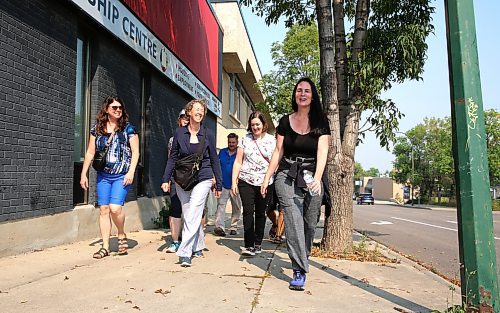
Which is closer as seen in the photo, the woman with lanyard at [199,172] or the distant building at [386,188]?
the woman with lanyard at [199,172]

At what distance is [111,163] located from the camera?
543 cm

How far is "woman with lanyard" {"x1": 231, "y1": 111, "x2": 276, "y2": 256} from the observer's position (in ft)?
19.9

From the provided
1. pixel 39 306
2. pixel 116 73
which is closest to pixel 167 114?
pixel 116 73

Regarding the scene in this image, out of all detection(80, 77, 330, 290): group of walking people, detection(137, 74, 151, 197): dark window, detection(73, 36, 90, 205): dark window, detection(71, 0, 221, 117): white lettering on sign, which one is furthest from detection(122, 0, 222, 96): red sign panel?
detection(80, 77, 330, 290): group of walking people

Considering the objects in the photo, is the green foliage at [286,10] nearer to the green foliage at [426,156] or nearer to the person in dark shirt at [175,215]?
the person in dark shirt at [175,215]

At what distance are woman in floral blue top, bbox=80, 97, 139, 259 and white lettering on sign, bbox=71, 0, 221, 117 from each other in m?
1.79

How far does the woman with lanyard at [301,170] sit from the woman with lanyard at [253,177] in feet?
4.57

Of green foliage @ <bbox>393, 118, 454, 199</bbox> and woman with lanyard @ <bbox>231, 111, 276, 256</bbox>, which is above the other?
green foliage @ <bbox>393, 118, 454, 199</bbox>

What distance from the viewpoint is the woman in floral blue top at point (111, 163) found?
5.43 metres

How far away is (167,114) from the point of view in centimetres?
1149

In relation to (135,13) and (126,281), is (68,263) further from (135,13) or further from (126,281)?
(135,13)

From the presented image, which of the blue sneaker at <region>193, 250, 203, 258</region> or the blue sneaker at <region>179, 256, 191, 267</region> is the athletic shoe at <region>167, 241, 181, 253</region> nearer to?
the blue sneaker at <region>193, 250, 203, 258</region>

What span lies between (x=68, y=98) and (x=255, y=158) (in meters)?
2.75

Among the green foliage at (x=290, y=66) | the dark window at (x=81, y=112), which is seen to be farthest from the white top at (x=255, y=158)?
the green foliage at (x=290, y=66)
